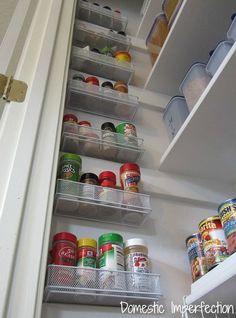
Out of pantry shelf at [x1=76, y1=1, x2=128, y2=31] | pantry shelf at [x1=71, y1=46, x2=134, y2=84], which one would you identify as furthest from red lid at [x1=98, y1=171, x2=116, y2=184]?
pantry shelf at [x1=76, y1=1, x2=128, y2=31]

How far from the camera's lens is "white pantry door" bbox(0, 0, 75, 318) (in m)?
0.57

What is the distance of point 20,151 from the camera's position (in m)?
0.74

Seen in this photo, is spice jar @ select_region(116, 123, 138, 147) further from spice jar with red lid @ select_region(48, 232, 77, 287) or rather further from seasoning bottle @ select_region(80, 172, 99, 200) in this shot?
spice jar with red lid @ select_region(48, 232, 77, 287)

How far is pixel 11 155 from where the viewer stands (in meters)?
0.73

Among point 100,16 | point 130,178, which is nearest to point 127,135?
point 130,178

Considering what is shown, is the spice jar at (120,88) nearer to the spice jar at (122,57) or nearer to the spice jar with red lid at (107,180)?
the spice jar at (122,57)

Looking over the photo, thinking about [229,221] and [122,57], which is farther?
[122,57]

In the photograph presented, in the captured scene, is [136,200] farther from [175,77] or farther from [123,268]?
[175,77]

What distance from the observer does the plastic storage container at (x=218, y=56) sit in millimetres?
967

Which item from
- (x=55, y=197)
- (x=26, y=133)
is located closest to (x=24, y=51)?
(x=26, y=133)

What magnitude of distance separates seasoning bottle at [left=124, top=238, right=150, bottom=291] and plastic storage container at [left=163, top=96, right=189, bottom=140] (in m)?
0.51

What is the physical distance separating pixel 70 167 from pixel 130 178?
0.56 ft

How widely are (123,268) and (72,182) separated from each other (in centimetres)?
25

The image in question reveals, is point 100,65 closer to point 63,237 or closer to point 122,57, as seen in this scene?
point 122,57
